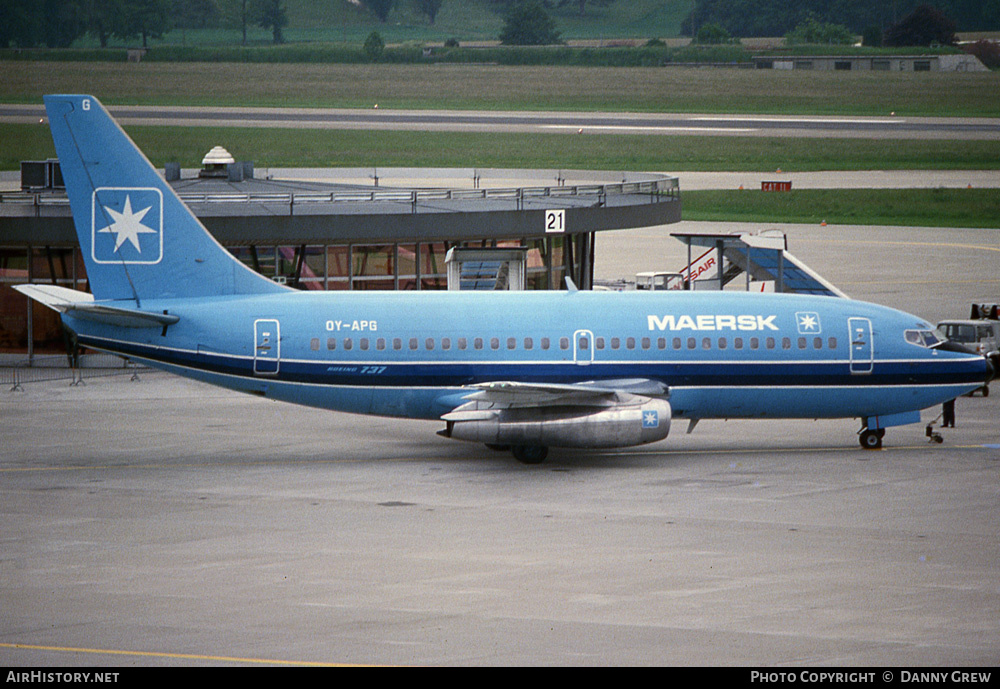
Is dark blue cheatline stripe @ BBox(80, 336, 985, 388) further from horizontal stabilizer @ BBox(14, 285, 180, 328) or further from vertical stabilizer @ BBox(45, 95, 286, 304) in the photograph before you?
vertical stabilizer @ BBox(45, 95, 286, 304)

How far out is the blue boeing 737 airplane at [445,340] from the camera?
32.3 metres

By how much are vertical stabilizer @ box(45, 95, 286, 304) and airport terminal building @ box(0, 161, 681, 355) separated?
11.8 metres

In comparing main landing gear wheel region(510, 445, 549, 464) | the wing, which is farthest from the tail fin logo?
main landing gear wheel region(510, 445, 549, 464)

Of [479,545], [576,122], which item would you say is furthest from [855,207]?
[479,545]

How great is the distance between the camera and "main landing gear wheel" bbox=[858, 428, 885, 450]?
34562mm

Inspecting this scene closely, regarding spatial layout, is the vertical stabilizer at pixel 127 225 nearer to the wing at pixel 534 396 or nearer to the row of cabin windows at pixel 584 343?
the row of cabin windows at pixel 584 343

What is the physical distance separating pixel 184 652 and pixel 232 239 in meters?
28.0

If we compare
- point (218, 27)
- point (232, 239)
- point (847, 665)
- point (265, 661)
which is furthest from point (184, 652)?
point (218, 27)

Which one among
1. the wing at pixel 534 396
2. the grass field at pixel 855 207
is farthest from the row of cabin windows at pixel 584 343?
the grass field at pixel 855 207

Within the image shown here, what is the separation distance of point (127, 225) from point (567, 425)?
38.3 feet

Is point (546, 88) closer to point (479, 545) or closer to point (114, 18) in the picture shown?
point (114, 18)

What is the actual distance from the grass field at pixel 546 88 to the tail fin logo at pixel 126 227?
9849cm

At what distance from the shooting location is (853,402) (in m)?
34.0

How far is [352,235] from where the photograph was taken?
46.3 meters
